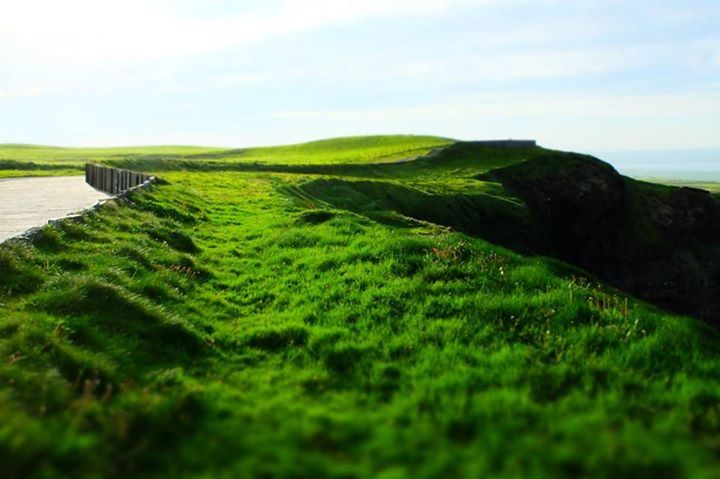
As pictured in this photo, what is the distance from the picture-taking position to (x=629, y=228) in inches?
2872

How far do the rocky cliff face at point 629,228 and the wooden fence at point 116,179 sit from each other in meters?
45.0

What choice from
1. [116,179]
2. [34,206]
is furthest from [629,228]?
[34,206]

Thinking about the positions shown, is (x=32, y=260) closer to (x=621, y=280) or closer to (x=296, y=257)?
(x=296, y=257)

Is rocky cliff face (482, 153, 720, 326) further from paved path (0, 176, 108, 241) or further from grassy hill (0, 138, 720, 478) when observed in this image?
grassy hill (0, 138, 720, 478)

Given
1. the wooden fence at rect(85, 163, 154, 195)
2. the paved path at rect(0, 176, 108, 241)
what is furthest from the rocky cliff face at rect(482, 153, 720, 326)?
the paved path at rect(0, 176, 108, 241)

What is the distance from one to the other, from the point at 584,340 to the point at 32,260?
1139 cm

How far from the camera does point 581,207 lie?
241 feet

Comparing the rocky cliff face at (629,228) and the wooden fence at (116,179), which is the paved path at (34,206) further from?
the rocky cliff face at (629,228)

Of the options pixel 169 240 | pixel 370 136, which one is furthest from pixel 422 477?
pixel 370 136

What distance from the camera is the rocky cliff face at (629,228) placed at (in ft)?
212

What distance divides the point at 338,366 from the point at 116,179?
31517mm

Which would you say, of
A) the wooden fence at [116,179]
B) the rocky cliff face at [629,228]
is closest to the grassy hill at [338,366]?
the wooden fence at [116,179]

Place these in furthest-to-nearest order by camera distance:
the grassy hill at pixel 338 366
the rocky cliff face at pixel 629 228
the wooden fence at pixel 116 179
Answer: the rocky cliff face at pixel 629 228 → the wooden fence at pixel 116 179 → the grassy hill at pixel 338 366

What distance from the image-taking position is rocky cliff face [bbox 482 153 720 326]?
212 feet
